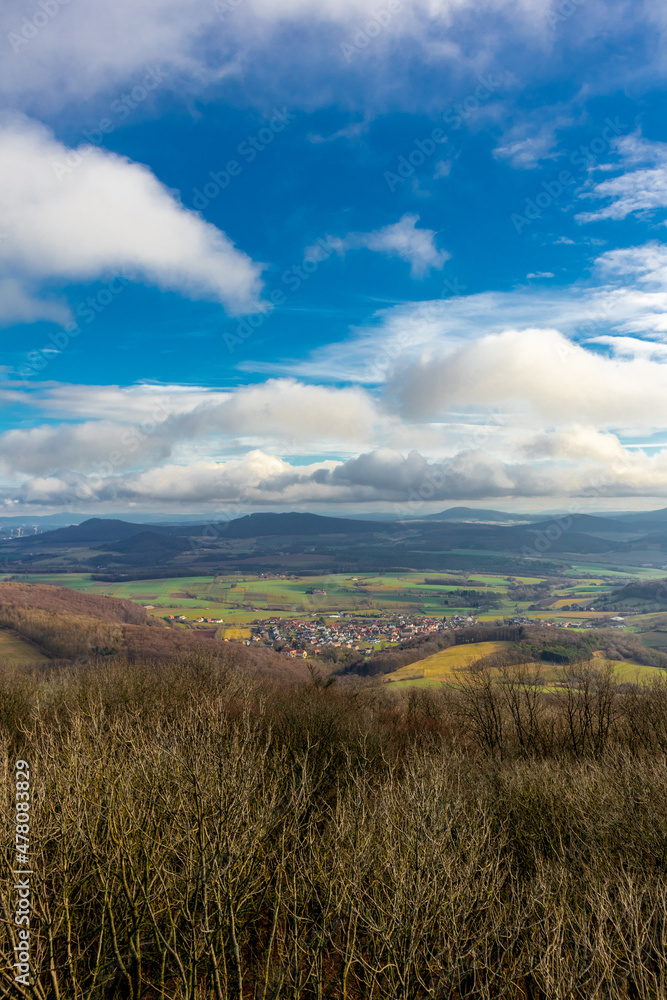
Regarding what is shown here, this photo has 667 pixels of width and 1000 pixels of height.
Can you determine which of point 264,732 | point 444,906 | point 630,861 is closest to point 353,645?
point 264,732

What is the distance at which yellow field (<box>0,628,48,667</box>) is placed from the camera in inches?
2363

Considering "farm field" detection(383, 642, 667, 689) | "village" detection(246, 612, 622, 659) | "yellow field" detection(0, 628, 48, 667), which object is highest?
"yellow field" detection(0, 628, 48, 667)

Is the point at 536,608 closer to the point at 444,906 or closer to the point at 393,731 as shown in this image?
the point at 393,731

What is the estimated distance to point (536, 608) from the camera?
432 ft

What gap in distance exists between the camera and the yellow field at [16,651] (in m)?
60.0

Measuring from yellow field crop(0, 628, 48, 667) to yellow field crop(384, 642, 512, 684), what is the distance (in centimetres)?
4631

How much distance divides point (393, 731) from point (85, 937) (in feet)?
78.1

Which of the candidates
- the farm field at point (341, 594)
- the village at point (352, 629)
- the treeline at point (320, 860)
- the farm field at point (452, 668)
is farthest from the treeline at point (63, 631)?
the farm field at point (452, 668)

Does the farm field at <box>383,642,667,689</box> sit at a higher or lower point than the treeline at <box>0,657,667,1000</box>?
lower

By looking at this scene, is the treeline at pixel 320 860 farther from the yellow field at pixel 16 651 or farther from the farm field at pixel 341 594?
the farm field at pixel 341 594

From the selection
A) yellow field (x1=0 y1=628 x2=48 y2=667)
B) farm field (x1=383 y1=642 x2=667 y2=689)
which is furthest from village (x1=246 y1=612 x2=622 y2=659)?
yellow field (x1=0 y1=628 x2=48 y2=667)

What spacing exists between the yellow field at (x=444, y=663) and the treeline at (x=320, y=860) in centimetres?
3319

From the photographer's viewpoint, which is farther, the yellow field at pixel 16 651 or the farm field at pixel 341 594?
A: the farm field at pixel 341 594

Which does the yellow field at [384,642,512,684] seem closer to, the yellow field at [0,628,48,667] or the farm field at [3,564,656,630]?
the farm field at [3,564,656,630]
